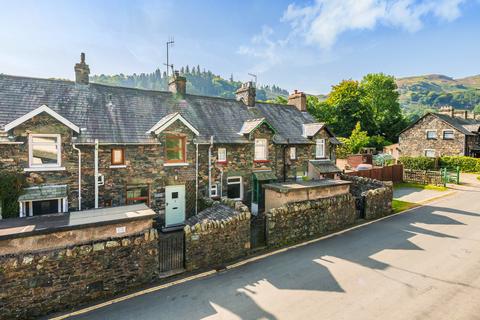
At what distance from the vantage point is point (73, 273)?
820 cm

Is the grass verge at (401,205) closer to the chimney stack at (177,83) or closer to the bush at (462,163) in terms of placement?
the chimney stack at (177,83)

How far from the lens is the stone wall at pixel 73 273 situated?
747 cm

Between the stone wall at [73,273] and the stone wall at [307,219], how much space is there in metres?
5.84

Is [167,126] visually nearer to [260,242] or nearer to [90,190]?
[90,190]

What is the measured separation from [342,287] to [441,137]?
1788 inches

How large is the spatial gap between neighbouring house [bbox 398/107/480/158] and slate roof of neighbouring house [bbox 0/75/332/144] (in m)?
34.6

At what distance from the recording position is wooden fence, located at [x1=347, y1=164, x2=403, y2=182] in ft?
88.0

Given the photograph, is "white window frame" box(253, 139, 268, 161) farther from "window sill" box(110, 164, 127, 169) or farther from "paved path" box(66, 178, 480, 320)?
"window sill" box(110, 164, 127, 169)

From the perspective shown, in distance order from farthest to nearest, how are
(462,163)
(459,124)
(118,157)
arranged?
(459,124) → (462,163) → (118,157)

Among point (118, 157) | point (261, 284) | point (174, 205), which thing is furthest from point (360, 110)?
point (261, 284)

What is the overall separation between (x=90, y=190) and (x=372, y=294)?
13114mm

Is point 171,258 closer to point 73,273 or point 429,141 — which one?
point 73,273

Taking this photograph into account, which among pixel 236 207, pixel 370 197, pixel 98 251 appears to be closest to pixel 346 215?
pixel 370 197

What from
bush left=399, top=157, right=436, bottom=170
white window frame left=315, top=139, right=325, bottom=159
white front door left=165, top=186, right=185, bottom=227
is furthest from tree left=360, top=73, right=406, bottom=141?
white front door left=165, top=186, right=185, bottom=227
